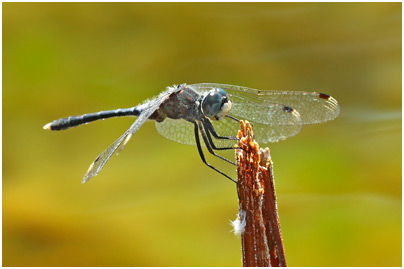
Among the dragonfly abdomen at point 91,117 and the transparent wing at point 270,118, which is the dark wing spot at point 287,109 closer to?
the transparent wing at point 270,118

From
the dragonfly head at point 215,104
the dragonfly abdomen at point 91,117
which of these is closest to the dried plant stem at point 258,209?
the dragonfly head at point 215,104

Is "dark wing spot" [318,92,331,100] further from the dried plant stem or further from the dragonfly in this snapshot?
the dried plant stem

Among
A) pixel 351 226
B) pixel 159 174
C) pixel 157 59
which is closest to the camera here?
pixel 351 226

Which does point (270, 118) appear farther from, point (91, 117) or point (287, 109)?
point (91, 117)

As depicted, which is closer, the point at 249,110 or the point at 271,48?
the point at 249,110

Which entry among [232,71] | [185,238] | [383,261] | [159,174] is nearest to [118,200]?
[159,174]

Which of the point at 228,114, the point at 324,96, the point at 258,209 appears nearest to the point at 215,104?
the point at 228,114

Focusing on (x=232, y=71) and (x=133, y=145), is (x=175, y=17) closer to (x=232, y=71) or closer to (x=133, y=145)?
(x=232, y=71)
